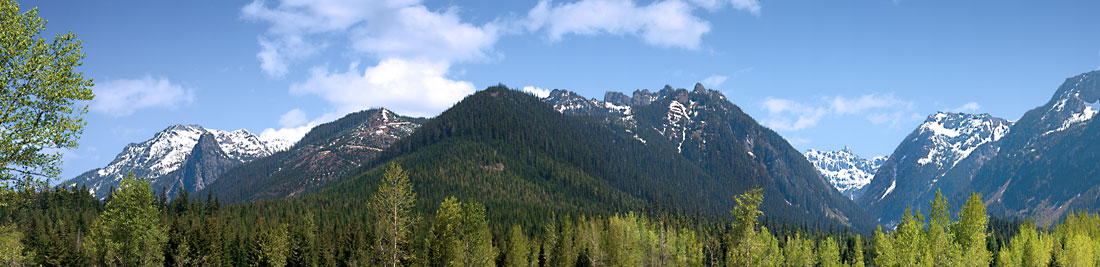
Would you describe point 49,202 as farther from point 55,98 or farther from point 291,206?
point 55,98

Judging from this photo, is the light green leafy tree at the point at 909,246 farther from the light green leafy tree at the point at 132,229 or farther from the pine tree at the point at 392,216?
the light green leafy tree at the point at 132,229

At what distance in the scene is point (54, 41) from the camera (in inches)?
1004

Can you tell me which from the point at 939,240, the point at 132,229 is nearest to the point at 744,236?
the point at 939,240

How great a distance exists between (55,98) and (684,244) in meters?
137

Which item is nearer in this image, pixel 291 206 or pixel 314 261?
pixel 314 261

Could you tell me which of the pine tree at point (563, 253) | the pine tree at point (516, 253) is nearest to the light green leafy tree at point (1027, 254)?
the pine tree at point (563, 253)

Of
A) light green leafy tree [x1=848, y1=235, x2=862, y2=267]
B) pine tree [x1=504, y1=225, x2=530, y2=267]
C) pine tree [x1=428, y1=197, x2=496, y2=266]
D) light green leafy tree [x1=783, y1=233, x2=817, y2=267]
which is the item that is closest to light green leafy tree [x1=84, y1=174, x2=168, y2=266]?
pine tree [x1=428, y1=197, x2=496, y2=266]

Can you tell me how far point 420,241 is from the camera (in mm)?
102750

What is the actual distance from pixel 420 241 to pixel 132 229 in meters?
41.1

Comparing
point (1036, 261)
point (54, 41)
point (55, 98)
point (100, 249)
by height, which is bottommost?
point (1036, 261)

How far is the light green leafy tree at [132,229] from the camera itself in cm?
7319

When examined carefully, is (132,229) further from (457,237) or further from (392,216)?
(457,237)

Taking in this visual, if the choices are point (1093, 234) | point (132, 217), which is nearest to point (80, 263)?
point (132, 217)

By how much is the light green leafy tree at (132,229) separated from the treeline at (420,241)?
132 millimetres
